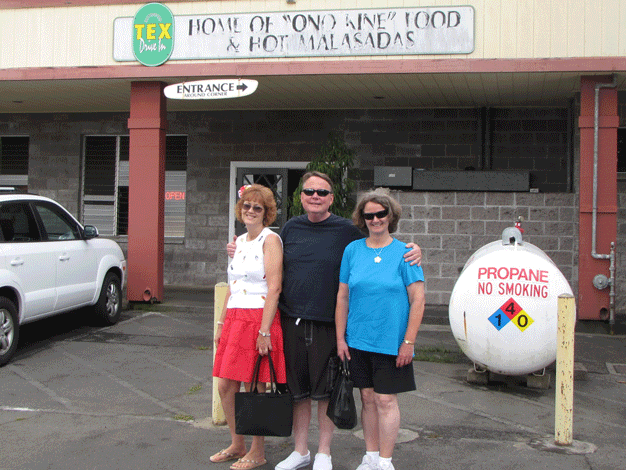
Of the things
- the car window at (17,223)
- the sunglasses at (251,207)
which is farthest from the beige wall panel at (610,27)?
the car window at (17,223)

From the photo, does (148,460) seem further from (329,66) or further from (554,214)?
(554,214)

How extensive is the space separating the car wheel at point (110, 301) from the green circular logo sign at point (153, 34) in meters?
3.11

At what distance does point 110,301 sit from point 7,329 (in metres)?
2.24

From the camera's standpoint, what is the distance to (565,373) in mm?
4953

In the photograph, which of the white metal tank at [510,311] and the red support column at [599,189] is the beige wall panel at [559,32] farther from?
the white metal tank at [510,311]

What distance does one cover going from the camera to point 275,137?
1257 centimetres

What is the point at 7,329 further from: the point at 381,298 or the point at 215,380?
the point at 381,298

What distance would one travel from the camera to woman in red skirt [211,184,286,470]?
14.1 feet

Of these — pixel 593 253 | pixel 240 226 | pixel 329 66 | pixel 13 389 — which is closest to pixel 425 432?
pixel 13 389

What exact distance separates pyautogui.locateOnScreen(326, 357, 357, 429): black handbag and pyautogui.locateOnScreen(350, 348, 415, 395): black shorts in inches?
2.4

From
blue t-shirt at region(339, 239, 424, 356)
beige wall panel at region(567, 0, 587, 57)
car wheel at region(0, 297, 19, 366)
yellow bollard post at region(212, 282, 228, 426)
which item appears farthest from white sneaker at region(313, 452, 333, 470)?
beige wall panel at region(567, 0, 587, 57)

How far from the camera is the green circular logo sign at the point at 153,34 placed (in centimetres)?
1003

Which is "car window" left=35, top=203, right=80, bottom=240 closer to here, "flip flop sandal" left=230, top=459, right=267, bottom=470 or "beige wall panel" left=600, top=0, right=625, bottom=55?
"flip flop sandal" left=230, top=459, right=267, bottom=470

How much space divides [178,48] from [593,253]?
6.31 meters
